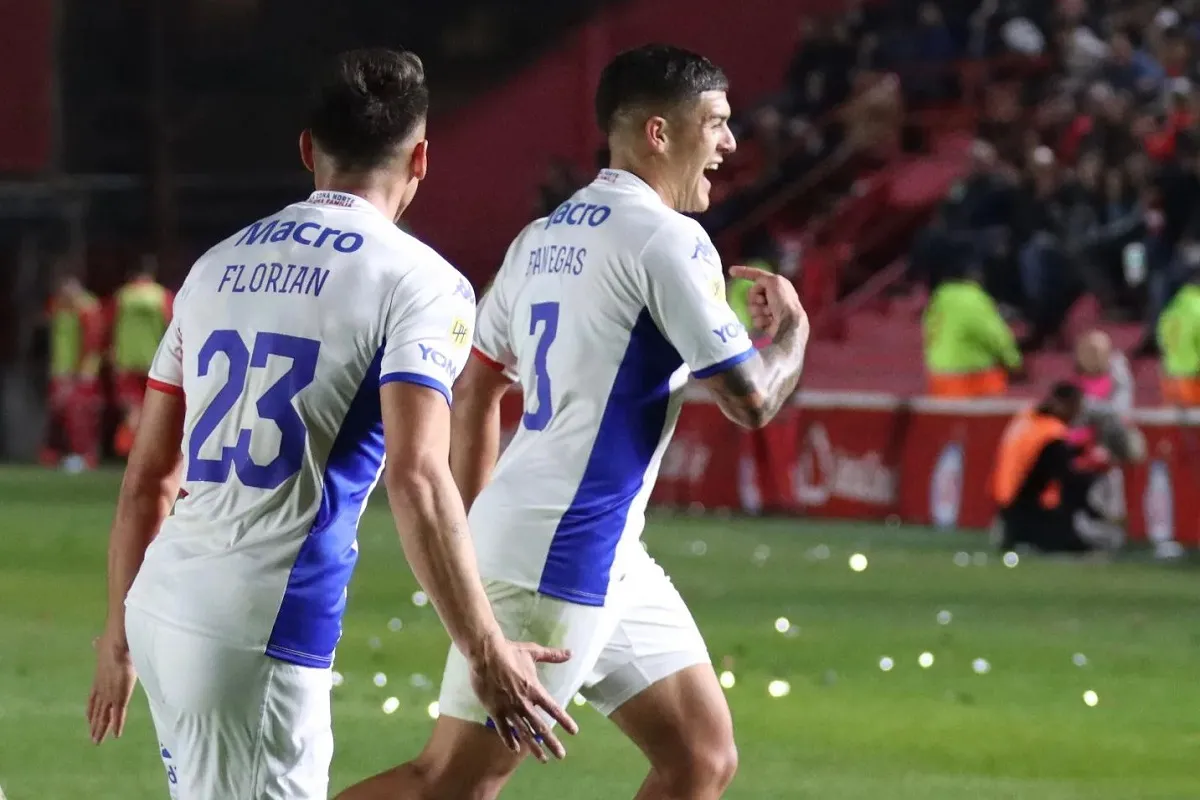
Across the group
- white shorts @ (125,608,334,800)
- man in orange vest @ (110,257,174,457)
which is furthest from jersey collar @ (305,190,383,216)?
man in orange vest @ (110,257,174,457)

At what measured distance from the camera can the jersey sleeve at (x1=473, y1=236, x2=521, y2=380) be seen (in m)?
5.57

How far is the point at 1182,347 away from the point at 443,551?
1601 centimetres

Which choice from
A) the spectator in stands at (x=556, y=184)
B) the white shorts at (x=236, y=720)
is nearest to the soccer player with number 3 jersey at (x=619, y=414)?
the white shorts at (x=236, y=720)

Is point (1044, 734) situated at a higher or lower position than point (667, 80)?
lower

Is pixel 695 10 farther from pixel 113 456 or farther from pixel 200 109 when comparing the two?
pixel 113 456

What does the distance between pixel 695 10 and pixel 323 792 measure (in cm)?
2740

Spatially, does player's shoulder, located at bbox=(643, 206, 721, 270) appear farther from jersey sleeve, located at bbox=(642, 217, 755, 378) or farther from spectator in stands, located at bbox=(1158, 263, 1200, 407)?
spectator in stands, located at bbox=(1158, 263, 1200, 407)

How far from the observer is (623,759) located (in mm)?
8648

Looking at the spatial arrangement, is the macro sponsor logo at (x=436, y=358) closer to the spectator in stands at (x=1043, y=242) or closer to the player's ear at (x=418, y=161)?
the player's ear at (x=418, y=161)

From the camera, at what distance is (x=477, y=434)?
573cm

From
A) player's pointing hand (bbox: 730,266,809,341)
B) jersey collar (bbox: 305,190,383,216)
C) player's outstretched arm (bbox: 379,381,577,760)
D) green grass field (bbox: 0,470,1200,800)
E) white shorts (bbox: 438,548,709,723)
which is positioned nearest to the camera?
player's outstretched arm (bbox: 379,381,577,760)

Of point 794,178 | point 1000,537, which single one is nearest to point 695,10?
point 794,178

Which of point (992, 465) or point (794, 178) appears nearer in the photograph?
point (992, 465)

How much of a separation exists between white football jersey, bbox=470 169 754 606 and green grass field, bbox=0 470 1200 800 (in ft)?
9.20
